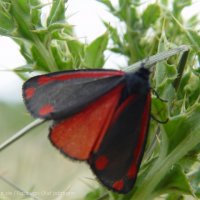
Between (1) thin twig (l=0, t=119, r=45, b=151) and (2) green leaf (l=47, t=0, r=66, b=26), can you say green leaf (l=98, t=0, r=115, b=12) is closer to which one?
(2) green leaf (l=47, t=0, r=66, b=26)

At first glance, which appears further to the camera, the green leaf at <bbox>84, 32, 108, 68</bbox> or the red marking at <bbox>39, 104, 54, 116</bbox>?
the green leaf at <bbox>84, 32, 108, 68</bbox>

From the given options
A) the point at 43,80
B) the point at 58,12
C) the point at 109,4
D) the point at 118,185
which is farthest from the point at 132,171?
the point at 109,4

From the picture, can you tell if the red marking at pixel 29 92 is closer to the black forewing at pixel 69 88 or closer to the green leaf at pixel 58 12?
the black forewing at pixel 69 88

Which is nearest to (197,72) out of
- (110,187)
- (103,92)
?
(103,92)

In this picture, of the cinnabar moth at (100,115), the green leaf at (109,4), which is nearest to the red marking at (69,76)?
the cinnabar moth at (100,115)

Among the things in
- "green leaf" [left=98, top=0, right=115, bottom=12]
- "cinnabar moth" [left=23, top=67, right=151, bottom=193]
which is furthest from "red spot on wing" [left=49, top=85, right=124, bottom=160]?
"green leaf" [left=98, top=0, right=115, bottom=12]

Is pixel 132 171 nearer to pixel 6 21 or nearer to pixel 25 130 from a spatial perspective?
pixel 25 130

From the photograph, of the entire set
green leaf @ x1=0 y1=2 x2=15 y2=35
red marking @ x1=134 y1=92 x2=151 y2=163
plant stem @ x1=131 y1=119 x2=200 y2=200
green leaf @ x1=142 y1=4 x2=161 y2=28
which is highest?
green leaf @ x1=0 y1=2 x2=15 y2=35

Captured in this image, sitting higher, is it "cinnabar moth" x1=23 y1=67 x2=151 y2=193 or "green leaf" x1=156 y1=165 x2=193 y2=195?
"cinnabar moth" x1=23 y1=67 x2=151 y2=193
